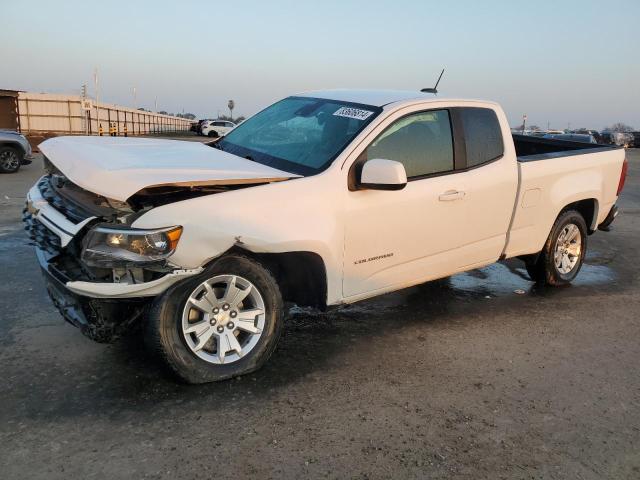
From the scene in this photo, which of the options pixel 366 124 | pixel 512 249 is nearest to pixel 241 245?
pixel 366 124

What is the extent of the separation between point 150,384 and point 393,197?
79.8 inches

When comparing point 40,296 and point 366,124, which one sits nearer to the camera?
point 366,124

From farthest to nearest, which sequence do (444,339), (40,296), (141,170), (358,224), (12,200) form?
(12,200) < (40,296) < (444,339) < (358,224) < (141,170)

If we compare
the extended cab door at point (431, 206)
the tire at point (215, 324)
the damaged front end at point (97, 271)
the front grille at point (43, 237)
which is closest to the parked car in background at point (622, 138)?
the extended cab door at point (431, 206)

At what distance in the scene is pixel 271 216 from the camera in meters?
3.56

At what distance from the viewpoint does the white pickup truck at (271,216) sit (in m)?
3.30

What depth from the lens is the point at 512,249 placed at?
17.3ft

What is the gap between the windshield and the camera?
4.12m

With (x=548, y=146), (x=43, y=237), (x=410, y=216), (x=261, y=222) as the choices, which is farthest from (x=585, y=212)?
(x=43, y=237)

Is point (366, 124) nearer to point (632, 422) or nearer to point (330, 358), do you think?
point (330, 358)


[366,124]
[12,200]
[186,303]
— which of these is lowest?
[12,200]

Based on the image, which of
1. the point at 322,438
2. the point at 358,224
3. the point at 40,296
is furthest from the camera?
the point at 40,296

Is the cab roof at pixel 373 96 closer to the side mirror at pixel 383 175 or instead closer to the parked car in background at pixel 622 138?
the side mirror at pixel 383 175

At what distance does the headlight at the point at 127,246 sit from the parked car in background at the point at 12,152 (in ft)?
43.8
